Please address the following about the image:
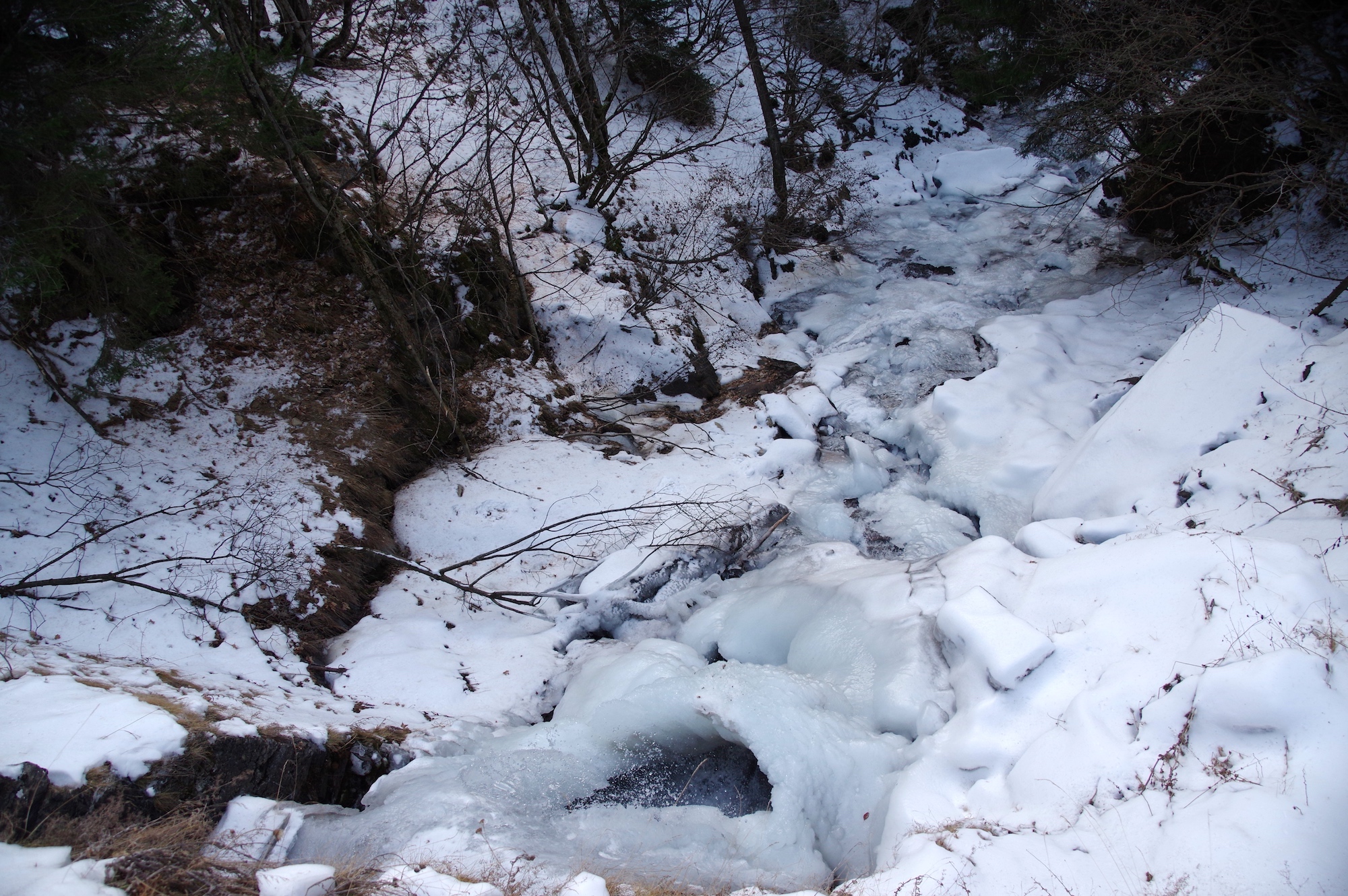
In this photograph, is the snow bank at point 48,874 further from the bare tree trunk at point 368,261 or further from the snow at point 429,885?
the bare tree trunk at point 368,261

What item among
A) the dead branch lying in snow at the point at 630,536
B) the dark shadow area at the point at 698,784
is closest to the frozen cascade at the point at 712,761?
the dark shadow area at the point at 698,784

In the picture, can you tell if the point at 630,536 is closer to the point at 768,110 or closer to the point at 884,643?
the point at 884,643

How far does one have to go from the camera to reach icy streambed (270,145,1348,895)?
Result: 2797mm

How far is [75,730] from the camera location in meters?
3.04

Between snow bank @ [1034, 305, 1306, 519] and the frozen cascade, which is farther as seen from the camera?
snow bank @ [1034, 305, 1306, 519]

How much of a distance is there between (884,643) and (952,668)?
0.45m

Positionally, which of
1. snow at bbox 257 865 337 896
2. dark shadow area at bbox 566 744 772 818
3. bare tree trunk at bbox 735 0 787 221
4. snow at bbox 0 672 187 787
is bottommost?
dark shadow area at bbox 566 744 772 818

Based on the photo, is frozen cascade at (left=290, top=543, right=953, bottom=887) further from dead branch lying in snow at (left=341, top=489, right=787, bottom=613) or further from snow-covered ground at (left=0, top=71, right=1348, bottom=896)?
dead branch lying in snow at (left=341, top=489, right=787, bottom=613)

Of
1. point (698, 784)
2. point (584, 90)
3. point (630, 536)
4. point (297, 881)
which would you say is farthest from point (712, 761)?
point (584, 90)

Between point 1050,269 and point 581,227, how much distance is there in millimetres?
6539

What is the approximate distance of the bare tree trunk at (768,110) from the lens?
10.2 metres

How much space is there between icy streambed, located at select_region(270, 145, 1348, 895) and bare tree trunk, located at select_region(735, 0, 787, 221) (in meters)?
5.49

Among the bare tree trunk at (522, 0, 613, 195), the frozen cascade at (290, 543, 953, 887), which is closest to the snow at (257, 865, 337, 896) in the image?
the frozen cascade at (290, 543, 953, 887)

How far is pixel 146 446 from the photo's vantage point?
5227 millimetres
